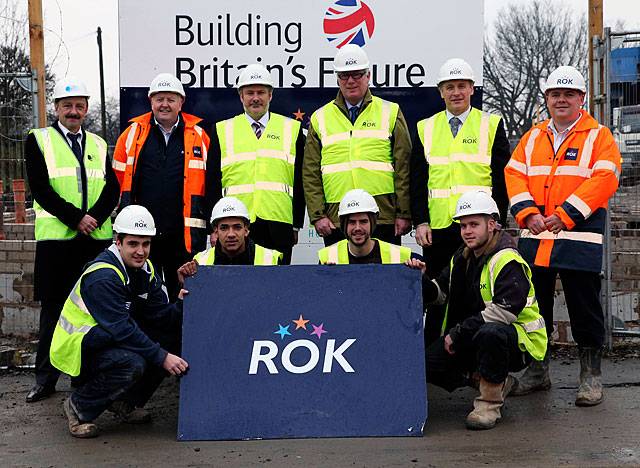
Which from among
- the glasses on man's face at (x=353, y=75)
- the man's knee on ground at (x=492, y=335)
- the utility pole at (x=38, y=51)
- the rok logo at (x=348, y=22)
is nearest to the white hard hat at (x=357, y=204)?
the glasses on man's face at (x=353, y=75)

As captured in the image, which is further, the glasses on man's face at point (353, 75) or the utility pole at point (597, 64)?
the utility pole at point (597, 64)

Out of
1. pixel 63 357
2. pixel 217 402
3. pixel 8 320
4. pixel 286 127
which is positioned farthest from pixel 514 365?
pixel 8 320

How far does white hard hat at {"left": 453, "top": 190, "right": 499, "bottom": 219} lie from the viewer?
614 centimetres

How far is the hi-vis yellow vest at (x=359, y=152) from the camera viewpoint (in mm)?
6980

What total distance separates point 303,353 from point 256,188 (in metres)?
1.62

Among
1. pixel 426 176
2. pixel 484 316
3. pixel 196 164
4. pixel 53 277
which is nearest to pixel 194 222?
pixel 196 164

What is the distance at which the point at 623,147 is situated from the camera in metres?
9.13

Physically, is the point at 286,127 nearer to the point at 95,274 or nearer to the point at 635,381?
the point at 95,274

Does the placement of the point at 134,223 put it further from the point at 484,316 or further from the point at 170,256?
the point at 484,316

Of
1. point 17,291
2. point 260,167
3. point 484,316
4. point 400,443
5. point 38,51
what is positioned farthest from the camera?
point 17,291

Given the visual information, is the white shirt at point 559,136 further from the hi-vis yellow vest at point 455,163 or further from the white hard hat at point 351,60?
the white hard hat at point 351,60

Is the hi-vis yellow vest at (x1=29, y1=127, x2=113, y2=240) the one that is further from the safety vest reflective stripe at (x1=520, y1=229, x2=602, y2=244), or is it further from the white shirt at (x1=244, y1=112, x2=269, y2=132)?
the safety vest reflective stripe at (x1=520, y1=229, x2=602, y2=244)

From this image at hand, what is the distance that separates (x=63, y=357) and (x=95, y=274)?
1.92 feet

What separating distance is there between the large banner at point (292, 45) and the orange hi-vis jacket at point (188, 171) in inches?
48.9
